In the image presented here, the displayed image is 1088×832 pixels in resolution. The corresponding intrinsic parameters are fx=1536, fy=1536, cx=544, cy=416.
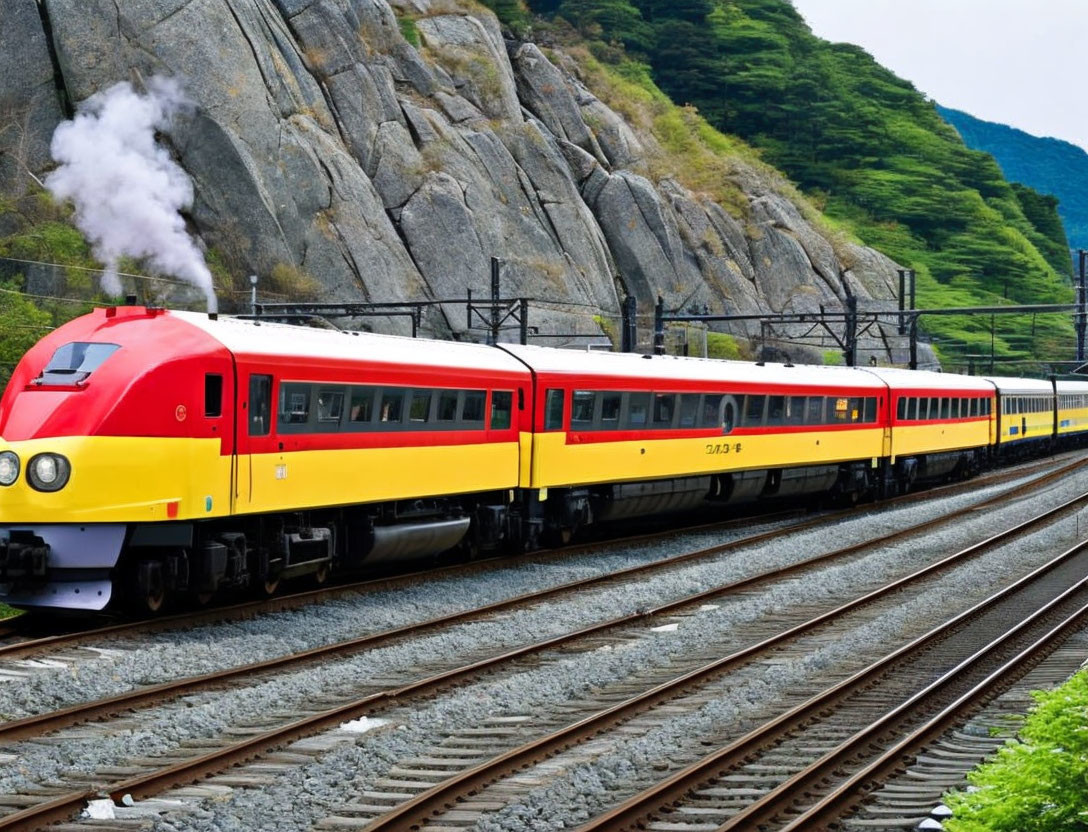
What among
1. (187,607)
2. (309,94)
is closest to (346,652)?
(187,607)

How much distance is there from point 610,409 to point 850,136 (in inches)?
3780

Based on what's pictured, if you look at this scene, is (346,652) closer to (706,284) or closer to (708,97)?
(706,284)

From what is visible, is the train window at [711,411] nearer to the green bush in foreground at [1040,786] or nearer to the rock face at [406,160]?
the rock face at [406,160]

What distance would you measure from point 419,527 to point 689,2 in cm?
9637

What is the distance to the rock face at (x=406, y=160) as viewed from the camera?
5594 centimetres

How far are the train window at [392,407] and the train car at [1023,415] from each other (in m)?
35.6

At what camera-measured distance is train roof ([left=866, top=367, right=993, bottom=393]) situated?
128 feet

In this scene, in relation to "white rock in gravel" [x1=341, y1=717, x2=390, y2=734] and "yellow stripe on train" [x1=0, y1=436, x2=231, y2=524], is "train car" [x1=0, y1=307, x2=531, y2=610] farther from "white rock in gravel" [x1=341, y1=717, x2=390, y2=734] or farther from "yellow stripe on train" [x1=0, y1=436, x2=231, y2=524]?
"white rock in gravel" [x1=341, y1=717, x2=390, y2=734]

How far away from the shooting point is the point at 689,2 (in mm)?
110688

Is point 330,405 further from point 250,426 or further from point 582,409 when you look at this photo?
point 582,409

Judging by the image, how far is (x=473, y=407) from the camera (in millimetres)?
21562

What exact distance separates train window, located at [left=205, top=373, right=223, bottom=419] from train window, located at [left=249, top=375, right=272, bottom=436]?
1.80 feet

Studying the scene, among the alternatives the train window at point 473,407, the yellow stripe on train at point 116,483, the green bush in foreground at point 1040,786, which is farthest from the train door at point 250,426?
the green bush in foreground at point 1040,786

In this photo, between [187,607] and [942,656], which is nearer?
[942,656]
